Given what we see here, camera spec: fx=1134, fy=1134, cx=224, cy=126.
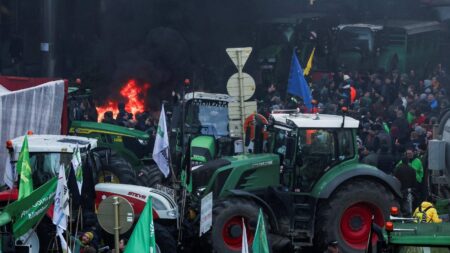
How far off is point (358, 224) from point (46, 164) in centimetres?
447

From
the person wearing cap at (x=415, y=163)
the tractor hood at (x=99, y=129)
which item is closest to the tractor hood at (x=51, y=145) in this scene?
the tractor hood at (x=99, y=129)

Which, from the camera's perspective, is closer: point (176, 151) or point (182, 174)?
point (182, 174)

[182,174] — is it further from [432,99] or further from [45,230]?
[432,99]

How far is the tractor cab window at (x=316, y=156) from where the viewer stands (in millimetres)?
15797

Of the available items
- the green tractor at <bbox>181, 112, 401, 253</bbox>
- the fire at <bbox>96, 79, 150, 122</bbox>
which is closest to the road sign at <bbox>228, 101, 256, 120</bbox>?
the green tractor at <bbox>181, 112, 401, 253</bbox>

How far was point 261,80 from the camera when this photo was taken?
3288cm

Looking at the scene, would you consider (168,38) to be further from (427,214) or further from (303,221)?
→ (427,214)

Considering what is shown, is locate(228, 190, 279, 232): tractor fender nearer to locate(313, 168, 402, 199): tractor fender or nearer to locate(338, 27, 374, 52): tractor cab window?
locate(313, 168, 402, 199): tractor fender

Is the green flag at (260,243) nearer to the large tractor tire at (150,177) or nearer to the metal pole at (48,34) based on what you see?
the large tractor tire at (150,177)

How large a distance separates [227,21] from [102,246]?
2079cm

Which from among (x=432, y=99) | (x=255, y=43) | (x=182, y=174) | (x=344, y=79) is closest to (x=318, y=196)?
(x=182, y=174)

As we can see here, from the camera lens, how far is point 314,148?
15820 millimetres

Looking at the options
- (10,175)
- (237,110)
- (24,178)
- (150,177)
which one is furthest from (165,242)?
(237,110)

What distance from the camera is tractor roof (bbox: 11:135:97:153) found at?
1534 centimetres
